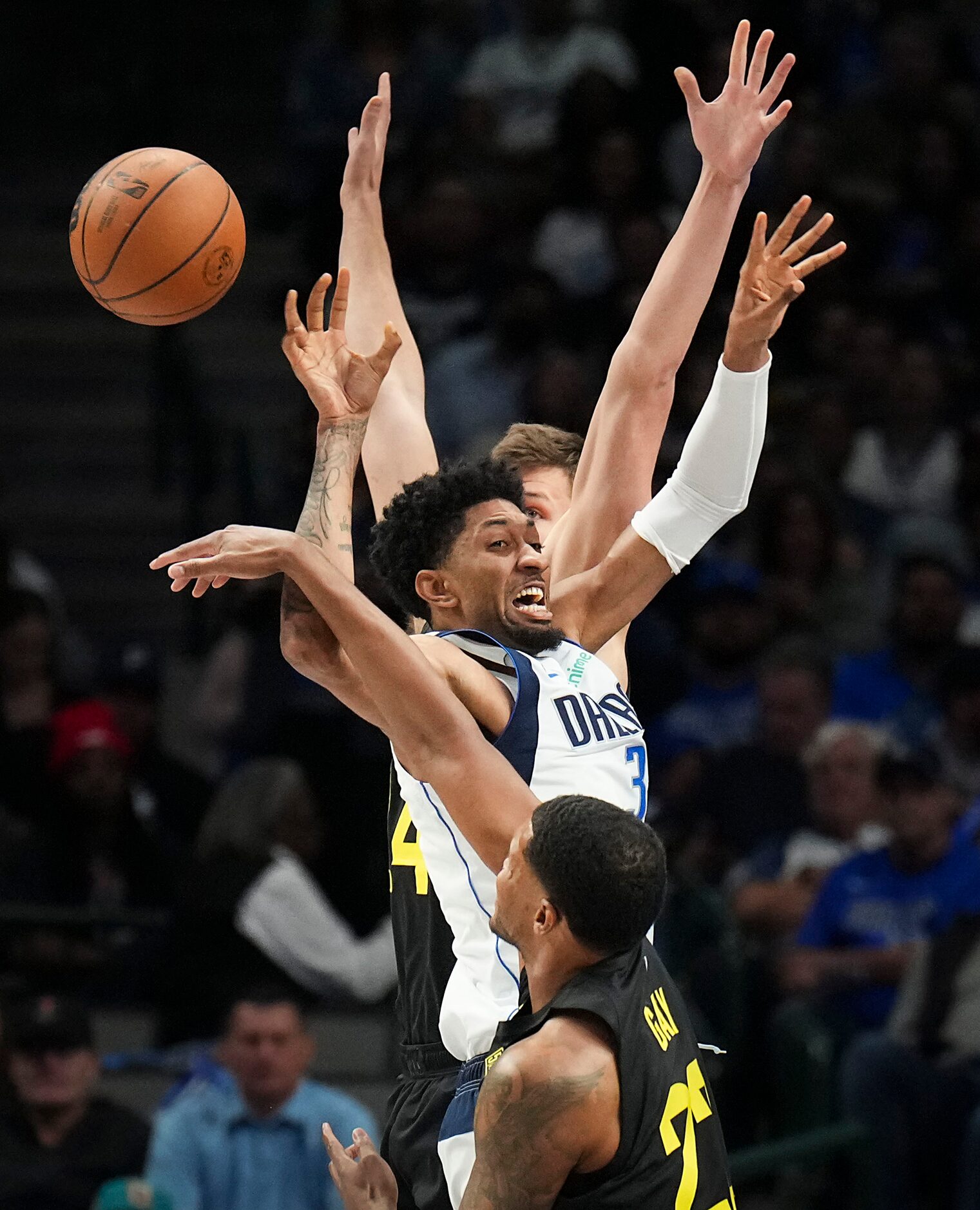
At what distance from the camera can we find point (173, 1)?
497 inches

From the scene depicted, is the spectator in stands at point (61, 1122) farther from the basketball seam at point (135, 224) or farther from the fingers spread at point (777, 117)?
the fingers spread at point (777, 117)

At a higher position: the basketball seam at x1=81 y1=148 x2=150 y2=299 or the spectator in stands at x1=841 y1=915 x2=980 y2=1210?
the basketball seam at x1=81 y1=148 x2=150 y2=299

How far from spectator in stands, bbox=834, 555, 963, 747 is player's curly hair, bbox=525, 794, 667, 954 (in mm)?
5033

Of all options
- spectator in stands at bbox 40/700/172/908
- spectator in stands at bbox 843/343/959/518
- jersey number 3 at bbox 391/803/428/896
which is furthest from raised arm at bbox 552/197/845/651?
spectator in stands at bbox 843/343/959/518

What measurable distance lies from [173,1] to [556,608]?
31.2ft

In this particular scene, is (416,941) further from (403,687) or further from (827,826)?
(827,826)

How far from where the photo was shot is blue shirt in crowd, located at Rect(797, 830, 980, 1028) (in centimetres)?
700

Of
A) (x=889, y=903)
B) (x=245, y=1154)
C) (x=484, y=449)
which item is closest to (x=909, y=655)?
(x=889, y=903)

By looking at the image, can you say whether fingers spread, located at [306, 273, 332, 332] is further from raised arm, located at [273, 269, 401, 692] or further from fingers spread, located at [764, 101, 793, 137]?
fingers spread, located at [764, 101, 793, 137]

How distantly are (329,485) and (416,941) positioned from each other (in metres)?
0.94

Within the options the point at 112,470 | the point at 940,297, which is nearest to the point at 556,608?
the point at 940,297

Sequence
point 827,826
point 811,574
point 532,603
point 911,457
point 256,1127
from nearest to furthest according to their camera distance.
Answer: point 532,603, point 256,1127, point 827,826, point 811,574, point 911,457

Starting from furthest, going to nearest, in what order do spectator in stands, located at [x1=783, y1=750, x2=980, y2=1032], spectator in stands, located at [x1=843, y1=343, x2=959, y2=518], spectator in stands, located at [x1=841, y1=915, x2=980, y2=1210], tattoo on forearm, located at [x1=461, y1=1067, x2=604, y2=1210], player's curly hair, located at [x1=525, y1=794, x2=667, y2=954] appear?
spectator in stands, located at [x1=843, y1=343, x2=959, y2=518] < spectator in stands, located at [x1=783, y1=750, x2=980, y2=1032] < spectator in stands, located at [x1=841, y1=915, x2=980, y2=1210] < player's curly hair, located at [x1=525, y1=794, x2=667, y2=954] < tattoo on forearm, located at [x1=461, y1=1067, x2=604, y2=1210]

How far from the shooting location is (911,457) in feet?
30.2
